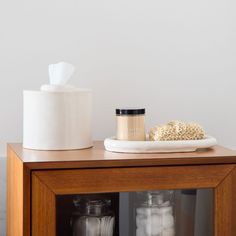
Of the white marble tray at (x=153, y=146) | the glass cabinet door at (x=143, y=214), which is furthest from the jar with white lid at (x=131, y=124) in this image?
the glass cabinet door at (x=143, y=214)

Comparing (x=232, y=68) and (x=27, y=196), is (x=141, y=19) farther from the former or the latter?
(x=27, y=196)

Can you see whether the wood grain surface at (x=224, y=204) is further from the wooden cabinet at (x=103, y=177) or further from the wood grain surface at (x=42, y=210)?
the wood grain surface at (x=42, y=210)

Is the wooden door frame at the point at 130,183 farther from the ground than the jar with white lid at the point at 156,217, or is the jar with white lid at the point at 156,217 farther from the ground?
the wooden door frame at the point at 130,183

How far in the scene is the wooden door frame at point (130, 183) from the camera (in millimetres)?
875

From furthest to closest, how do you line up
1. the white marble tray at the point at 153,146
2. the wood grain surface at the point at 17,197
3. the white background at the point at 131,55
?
the white background at the point at 131,55 → the white marble tray at the point at 153,146 → the wood grain surface at the point at 17,197

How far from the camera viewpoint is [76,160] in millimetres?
890

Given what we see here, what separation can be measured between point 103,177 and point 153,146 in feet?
0.42

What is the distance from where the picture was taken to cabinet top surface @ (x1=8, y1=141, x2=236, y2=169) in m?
0.88

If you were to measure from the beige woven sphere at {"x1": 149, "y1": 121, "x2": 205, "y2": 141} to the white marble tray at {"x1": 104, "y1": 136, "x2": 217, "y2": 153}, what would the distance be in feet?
0.08

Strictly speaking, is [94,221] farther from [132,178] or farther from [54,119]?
[54,119]

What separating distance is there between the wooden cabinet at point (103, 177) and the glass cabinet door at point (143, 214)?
2 centimetres

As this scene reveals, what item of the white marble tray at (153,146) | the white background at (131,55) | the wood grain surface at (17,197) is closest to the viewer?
the wood grain surface at (17,197)

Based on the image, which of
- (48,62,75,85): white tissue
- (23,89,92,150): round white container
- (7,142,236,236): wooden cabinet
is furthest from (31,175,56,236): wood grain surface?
(48,62,75,85): white tissue

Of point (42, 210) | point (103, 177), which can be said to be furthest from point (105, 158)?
point (42, 210)
